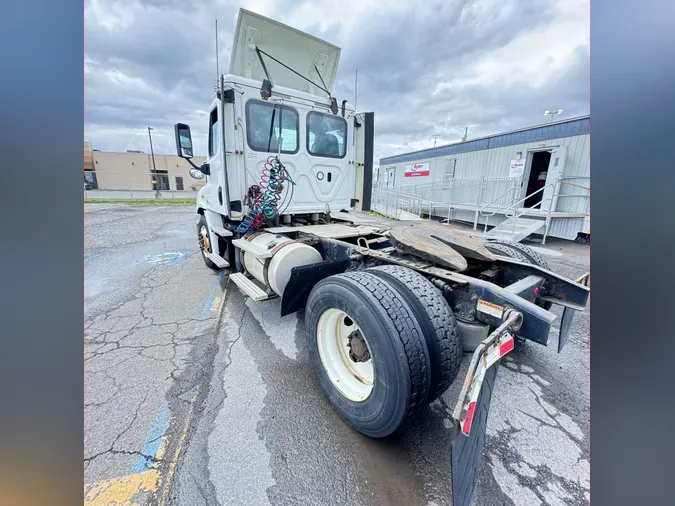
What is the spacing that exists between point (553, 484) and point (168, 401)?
2776 mm

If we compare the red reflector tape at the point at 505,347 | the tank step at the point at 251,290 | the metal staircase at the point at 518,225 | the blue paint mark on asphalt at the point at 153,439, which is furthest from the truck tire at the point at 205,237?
the metal staircase at the point at 518,225

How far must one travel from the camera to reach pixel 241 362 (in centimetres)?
289

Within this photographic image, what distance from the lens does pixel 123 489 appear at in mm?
1656

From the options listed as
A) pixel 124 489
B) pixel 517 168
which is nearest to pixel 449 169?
pixel 517 168

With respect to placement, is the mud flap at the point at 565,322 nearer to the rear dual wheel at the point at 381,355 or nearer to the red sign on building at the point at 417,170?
the rear dual wheel at the point at 381,355

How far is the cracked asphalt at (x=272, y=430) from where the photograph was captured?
168cm

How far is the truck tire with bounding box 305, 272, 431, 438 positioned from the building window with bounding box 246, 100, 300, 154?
2766mm

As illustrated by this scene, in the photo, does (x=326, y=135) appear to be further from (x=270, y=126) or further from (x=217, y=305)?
(x=217, y=305)

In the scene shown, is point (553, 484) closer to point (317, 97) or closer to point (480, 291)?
point (480, 291)

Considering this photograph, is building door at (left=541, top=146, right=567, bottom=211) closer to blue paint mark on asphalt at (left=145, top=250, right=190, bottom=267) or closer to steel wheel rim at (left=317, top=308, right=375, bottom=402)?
steel wheel rim at (left=317, top=308, right=375, bottom=402)

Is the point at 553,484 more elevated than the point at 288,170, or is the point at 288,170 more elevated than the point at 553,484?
the point at 288,170

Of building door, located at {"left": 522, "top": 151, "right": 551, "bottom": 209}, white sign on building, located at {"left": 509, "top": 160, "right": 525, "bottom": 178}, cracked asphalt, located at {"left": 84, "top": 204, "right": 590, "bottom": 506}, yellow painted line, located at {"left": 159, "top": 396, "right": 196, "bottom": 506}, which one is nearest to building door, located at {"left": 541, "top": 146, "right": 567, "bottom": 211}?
white sign on building, located at {"left": 509, "top": 160, "right": 525, "bottom": 178}

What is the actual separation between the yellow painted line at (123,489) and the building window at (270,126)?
12.3 ft
